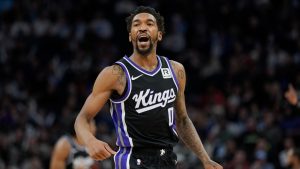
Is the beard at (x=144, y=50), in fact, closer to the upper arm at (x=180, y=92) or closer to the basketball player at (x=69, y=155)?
the upper arm at (x=180, y=92)

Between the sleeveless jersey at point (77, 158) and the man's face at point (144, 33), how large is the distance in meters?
2.70

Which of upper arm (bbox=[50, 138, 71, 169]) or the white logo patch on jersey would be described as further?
upper arm (bbox=[50, 138, 71, 169])

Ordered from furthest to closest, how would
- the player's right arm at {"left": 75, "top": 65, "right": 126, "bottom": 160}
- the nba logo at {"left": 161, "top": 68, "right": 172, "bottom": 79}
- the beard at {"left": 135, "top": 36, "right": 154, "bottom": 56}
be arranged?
the nba logo at {"left": 161, "top": 68, "right": 172, "bottom": 79}, the beard at {"left": 135, "top": 36, "right": 154, "bottom": 56}, the player's right arm at {"left": 75, "top": 65, "right": 126, "bottom": 160}

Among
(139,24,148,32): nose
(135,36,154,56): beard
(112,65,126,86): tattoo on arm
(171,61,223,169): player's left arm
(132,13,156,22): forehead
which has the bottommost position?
(171,61,223,169): player's left arm

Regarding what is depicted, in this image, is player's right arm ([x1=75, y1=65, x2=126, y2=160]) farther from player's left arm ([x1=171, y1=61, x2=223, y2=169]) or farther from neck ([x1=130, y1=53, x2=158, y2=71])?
player's left arm ([x1=171, y1=61, x2=223, y2=169])

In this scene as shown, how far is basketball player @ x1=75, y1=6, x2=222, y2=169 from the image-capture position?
668cm

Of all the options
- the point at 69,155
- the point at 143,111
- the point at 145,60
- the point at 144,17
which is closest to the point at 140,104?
the point at 143,111

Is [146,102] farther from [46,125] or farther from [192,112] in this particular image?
[46,125]

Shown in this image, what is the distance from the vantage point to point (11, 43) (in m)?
20.5

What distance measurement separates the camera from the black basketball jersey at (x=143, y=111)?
22.1ft

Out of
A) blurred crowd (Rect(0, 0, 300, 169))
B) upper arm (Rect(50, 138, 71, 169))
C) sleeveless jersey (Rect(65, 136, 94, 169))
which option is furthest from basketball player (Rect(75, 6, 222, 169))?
blurred crowd (Rect(0, 0, 300, 169))

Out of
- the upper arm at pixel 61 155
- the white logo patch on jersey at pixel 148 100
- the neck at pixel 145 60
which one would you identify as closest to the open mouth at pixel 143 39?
the neck at pixel 145 60

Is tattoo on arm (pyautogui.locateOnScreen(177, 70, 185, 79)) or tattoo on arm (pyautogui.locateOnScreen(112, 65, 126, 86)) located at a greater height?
tattoo on arm (pyautogui.locateOnScreen(112, 65, 126, 86))

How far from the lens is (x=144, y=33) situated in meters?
6.78
